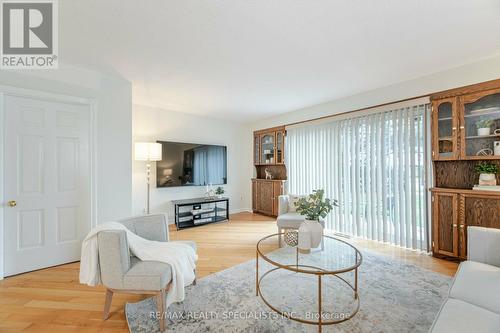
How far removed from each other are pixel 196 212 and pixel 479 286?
4.10 meters

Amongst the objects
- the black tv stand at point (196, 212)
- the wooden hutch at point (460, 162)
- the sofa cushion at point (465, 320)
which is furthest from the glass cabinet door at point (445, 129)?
the black tv stand at point (196, 212)

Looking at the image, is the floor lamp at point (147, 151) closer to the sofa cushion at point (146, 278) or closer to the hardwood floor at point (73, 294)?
the hardwood floor at point (73, 294)

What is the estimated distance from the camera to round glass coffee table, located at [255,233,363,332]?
176cm

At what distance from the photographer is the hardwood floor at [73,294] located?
5.53ft

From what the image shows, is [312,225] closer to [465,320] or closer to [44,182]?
[465,320]

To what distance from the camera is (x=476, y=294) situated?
4.36ft

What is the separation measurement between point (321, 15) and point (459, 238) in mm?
3022

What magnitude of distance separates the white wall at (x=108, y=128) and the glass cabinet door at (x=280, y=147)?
10.7ft

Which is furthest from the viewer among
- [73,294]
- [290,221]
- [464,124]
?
[290,221]

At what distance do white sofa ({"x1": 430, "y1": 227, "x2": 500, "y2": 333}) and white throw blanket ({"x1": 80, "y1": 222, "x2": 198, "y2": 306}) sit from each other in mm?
1684

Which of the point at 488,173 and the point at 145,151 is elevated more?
the point at 145,151

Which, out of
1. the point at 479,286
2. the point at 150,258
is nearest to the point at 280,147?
the point at 150,258

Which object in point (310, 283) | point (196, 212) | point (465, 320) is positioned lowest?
point (310, 283)

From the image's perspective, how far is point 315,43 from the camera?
7.10ft
